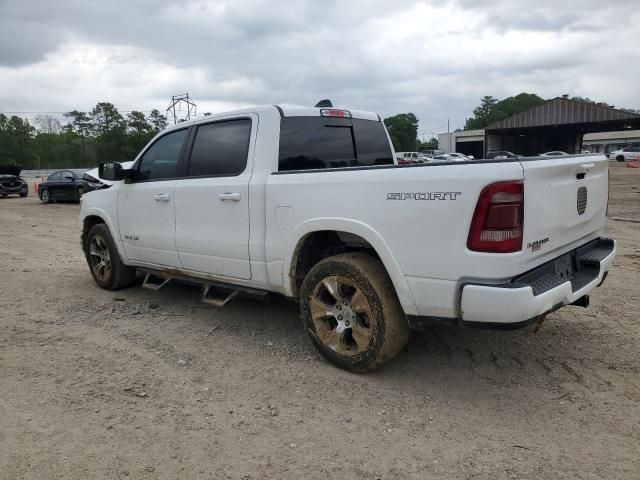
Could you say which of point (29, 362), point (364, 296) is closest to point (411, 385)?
point (364, 296)

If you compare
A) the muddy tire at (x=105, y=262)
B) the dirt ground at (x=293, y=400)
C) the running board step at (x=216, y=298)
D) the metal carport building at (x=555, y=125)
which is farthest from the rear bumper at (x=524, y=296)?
the metal carport building at (x=555, y=125)

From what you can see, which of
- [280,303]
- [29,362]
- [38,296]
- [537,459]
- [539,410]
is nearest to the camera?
[537,459]

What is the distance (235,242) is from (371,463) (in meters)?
2.20

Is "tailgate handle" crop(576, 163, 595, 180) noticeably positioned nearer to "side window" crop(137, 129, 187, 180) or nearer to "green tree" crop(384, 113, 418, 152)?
"side window" crop(137, 129, 187, 180)

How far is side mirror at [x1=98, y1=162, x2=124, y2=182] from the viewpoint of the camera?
17.6 feet

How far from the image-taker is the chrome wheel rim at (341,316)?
11.9 ft

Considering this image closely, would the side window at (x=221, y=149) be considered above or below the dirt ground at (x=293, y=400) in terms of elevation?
above

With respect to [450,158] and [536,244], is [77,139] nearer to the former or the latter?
[450,158]

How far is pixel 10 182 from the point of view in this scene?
1007 inches

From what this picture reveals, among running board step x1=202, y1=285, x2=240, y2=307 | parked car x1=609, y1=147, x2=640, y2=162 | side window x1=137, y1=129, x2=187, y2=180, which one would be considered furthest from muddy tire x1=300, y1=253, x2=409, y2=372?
parked car x1=609, y1=147, x2=640, y2=162

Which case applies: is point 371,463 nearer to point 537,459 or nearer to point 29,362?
point 537,459

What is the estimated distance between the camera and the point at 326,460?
2781mm

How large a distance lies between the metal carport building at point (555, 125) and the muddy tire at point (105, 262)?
40306 mm

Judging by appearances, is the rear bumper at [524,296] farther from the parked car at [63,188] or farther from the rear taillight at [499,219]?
the parked car at [63,188]
